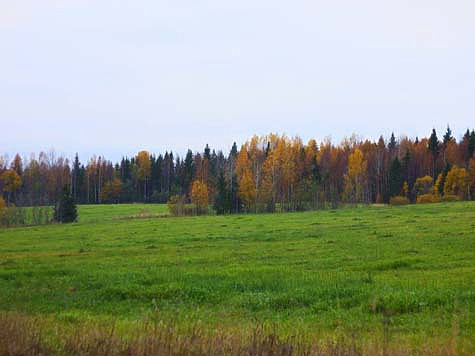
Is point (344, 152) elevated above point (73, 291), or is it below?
above

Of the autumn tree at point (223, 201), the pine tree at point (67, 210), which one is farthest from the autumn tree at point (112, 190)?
the pine tree at point (67, 210)

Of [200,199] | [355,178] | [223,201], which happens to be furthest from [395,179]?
[200,199]

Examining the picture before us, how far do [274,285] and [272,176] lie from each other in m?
74.1

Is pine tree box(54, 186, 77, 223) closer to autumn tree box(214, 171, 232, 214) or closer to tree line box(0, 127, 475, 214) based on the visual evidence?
tree line box(0, 127, 475, 214)

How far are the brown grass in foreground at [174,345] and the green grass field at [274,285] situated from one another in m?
1.56

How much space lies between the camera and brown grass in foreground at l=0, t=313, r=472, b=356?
21.0 ft

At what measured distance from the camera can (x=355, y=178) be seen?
96.1 metres

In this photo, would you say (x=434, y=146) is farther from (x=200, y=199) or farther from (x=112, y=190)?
(x=112, y=190)

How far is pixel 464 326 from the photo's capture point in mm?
9258

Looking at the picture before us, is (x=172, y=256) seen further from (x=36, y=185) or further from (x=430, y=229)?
(x=36, y=185)

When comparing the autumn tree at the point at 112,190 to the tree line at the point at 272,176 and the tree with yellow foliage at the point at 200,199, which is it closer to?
the tree line at the point at 272,176

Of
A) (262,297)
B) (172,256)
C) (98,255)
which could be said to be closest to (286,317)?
(262,297)

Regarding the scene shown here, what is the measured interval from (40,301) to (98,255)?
36.9ft

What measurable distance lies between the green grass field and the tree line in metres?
53.5
